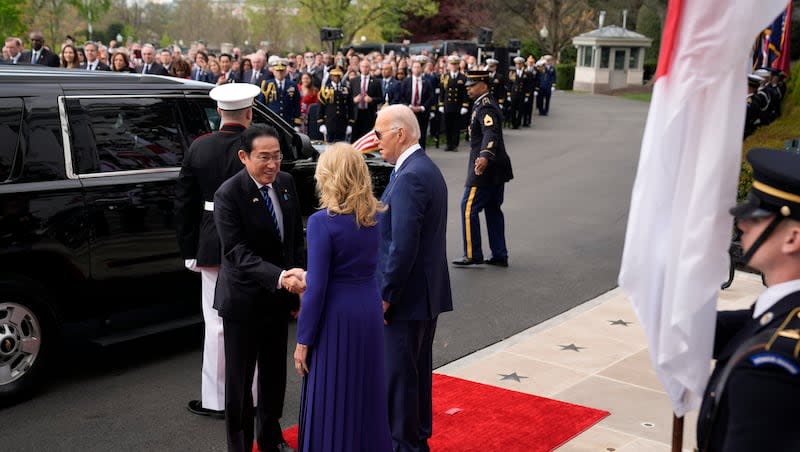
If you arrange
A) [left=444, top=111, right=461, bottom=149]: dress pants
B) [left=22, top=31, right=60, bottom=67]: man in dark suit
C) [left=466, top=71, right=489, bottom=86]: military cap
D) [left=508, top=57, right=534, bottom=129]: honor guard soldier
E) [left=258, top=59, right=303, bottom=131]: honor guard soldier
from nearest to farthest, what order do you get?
[left=466, top=71, right=489, bottom=86]: military cap
[left=22, top=31, right=60, bottom=67]: man in dark suit
[left=258, top=59, right=303, bottom=131]: honor guard soldier
[left=444, top=111, right=461, bottom=149]: dress pants
[left=508, top=57, right=534, bottom=129]: honor guard soldier

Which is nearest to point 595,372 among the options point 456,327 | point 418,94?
point 456,327

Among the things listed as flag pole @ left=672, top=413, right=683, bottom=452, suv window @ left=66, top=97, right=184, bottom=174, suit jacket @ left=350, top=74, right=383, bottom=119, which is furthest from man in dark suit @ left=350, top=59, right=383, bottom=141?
flag pole @ left=672, top=413, right=683, bottom=452

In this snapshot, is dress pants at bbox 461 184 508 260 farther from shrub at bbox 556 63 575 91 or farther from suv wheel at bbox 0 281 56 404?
shrub at bbox 556 63 575 91

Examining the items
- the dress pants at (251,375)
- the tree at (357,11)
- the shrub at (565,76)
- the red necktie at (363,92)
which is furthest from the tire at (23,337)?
the tree at (357,11)

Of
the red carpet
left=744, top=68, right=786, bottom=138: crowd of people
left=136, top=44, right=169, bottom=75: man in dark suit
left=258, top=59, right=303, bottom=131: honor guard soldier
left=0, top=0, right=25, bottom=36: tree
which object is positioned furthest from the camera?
left=0, top=0, right=25, bottom=36: tree

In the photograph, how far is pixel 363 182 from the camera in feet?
15.2

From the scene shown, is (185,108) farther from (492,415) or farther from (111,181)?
(492,415)

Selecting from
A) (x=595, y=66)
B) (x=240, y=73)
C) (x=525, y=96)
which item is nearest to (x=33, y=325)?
(x=240, y=73)

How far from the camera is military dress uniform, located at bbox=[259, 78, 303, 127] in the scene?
1962 centimetres

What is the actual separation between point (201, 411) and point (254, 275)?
1.61 metres

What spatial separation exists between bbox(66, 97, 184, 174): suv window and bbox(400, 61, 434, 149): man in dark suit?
14512mm

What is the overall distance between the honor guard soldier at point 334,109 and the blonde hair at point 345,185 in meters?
15.6

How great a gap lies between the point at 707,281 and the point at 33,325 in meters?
4.95

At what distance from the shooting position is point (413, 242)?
16.8ft
